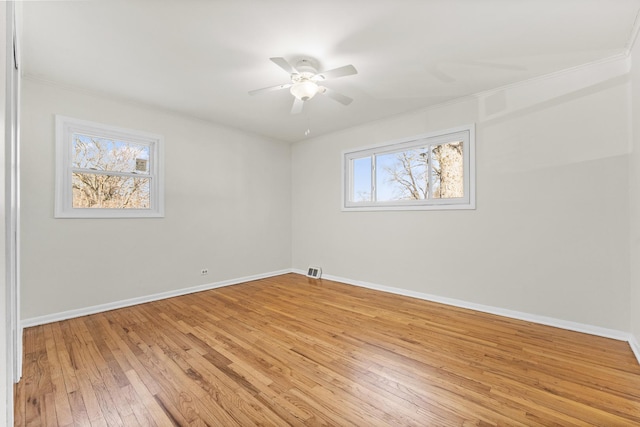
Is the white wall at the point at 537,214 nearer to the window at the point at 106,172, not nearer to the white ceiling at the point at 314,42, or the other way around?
the white ceiling at the point at 314,42

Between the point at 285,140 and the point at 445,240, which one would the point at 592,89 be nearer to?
the point at 445,240

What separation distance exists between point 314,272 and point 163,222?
98.9 inches

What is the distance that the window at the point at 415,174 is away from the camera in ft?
11.4

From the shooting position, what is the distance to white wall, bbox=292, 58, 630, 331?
8.42 ft

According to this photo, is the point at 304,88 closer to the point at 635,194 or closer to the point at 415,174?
the point at 415,174

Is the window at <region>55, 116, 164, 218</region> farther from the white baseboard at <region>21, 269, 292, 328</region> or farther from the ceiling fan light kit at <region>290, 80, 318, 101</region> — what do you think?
the ceiling fan light kit at <region>290, 80, 318, 101</region>

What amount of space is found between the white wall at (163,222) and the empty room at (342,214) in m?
0.02

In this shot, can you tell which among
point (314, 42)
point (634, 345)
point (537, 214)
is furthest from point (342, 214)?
point (634, 345)

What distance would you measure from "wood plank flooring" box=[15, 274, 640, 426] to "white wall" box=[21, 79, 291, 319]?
474 mm

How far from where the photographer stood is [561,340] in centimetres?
249

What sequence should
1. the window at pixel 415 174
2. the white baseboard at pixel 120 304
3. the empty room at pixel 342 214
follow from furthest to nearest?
the window at pixel 415 174, the white baseboard at pixel 120 304, the empty room at pixel 342 214

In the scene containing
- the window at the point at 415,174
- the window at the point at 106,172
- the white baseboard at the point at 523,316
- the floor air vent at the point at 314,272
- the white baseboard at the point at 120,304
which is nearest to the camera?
the white baseboard at the point at 523,316

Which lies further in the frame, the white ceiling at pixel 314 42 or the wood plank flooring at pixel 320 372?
the white ceiling at pixel 314 42

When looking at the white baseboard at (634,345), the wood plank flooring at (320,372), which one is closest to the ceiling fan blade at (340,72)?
the wood plank flooring at (320,372)
